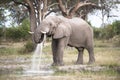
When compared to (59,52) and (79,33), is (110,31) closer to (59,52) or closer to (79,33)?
(79,33)

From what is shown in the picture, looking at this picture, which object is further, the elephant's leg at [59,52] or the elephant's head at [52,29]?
the elephant's leg at [59,52]

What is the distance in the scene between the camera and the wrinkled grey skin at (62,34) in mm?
18016

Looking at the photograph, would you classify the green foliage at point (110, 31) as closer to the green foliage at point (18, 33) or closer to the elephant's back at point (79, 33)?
the green foliage at point (18, 33)

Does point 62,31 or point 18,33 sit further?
point 18,33

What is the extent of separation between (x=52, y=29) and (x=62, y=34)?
0.53 meters

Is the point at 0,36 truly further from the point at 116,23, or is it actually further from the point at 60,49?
the point at 60,49

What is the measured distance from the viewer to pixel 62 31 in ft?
61.4

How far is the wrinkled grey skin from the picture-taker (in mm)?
18016

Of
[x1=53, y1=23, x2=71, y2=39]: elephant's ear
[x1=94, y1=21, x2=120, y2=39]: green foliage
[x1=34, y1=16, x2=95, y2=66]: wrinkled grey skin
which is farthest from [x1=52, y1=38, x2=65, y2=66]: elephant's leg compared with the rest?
[x1=94, y1=21, x2=120, y2=39]: green foliage

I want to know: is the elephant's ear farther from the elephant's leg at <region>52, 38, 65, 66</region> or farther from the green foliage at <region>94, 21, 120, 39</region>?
the green foliage at <region>94, 21, 120, 39</region>

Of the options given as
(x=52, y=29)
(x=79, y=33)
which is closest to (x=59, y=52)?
(x=52, y=29)

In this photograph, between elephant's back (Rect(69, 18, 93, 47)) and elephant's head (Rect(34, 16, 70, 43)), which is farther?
elephant's back (Rect(69, 18, 93, 47))

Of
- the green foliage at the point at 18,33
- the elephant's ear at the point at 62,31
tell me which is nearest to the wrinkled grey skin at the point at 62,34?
the elephant's ear at the point at 62,31

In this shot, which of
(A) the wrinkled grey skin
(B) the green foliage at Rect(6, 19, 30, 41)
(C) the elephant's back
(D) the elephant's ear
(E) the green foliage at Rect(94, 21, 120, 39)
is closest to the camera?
(A) the wrinkled grey skin
